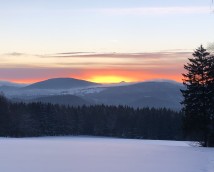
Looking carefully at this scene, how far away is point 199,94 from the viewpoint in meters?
42.6

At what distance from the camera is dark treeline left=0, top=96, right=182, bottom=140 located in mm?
116625

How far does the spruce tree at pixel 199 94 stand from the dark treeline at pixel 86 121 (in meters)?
70.8

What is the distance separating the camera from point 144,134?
424 ft

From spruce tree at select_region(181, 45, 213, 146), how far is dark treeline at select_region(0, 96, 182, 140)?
70825mm

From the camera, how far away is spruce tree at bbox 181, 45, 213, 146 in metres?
42.2

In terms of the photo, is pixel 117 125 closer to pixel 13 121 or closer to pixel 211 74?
pixel 13 121

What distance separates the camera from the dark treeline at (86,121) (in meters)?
117

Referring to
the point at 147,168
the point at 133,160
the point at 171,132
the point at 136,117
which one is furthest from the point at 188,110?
the point at 136,117

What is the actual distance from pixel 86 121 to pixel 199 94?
99202mm

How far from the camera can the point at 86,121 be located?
139750mm

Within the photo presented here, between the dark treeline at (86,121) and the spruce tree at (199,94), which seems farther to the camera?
the dark treeline at (86,121)

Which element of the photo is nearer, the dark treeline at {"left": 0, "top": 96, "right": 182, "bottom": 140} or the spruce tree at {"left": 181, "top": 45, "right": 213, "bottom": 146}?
the spruce tree at {"left": 181, "top": 45, "right": 213, "bottom": 146}

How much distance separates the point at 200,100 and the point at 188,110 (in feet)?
5.44

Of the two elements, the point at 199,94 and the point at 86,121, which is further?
the point at 86,121
